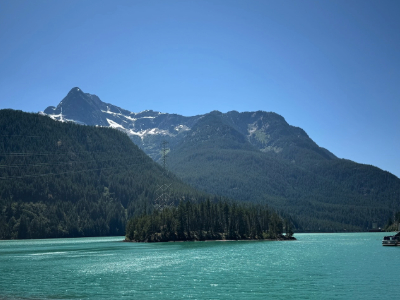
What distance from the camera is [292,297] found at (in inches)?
2205

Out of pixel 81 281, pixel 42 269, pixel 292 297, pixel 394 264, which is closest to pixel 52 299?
pixel 81 281

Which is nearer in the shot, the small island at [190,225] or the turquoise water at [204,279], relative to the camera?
the turquoise water at [204,279]

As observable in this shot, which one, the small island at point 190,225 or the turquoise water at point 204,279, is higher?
the small island at point 190,225

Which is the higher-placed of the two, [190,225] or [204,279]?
[190,225]

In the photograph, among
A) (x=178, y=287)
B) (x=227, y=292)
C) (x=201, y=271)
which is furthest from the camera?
(x=201, y=271)

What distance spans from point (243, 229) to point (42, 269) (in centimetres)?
11997

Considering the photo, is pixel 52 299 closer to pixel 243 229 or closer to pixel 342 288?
pixel 342 288

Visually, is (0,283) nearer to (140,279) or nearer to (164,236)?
(140,279)

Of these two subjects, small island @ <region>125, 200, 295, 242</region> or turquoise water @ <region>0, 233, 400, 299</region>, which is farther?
small island @ <region>125, 200, 295, 242</region>

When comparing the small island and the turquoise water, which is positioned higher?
the small island

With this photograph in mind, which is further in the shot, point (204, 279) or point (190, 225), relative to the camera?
point (190, 225)

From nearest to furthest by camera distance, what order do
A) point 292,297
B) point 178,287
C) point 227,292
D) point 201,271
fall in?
point 292,297, point 227,292, point 178,287, point 201,271

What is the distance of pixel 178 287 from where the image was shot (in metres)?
64.9

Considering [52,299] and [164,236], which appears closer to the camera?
[52,299]
